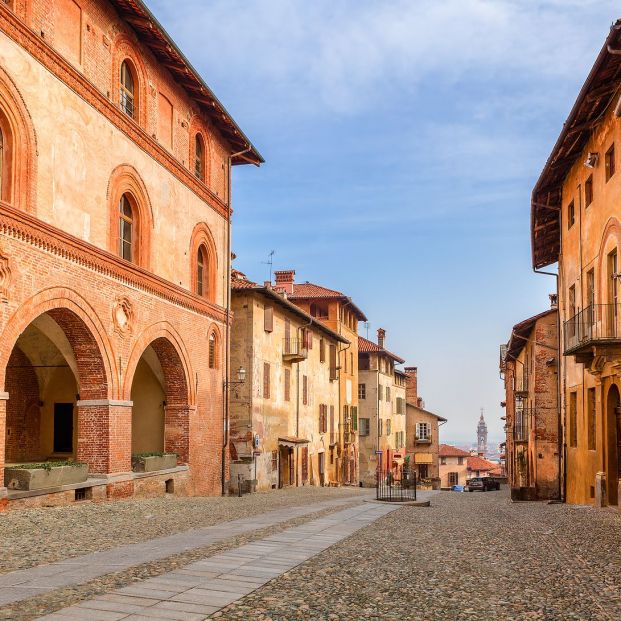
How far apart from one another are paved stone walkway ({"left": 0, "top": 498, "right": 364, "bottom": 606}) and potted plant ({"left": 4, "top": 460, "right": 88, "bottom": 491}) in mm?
4371

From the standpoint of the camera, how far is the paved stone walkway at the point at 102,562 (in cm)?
723

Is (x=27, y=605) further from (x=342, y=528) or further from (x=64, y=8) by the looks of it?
(x=64, y=8)

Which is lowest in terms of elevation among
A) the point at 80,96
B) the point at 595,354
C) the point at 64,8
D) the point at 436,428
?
the point at 436,428

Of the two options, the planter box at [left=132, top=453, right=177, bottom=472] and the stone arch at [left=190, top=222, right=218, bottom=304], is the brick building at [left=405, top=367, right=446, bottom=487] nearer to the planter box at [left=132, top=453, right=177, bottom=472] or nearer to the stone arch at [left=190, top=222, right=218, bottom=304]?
the stone arch at [left=190, top=222, right=218, bottom=304]

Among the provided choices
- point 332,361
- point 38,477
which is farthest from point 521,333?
point 38,477

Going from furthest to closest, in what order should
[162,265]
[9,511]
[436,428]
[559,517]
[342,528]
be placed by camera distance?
[436,428] → [162,265] → [559,517] → [9,511] → [342,528]

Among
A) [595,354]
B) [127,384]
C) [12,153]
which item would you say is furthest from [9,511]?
[595,354]

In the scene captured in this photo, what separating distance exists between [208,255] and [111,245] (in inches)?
268

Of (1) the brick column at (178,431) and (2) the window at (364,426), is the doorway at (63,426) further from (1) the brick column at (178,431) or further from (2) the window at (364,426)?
(2) the window at (364,426)

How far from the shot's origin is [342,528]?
42.8 ft

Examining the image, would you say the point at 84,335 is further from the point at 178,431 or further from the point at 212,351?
the point at 212,351

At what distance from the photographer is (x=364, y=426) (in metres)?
55.3

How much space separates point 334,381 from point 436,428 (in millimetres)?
24423

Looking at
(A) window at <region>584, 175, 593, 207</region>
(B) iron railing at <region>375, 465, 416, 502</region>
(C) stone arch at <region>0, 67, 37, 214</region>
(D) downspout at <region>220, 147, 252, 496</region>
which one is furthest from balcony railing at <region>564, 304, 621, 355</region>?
(C) stone arch at <region>0, 67, 37, 214</region>
